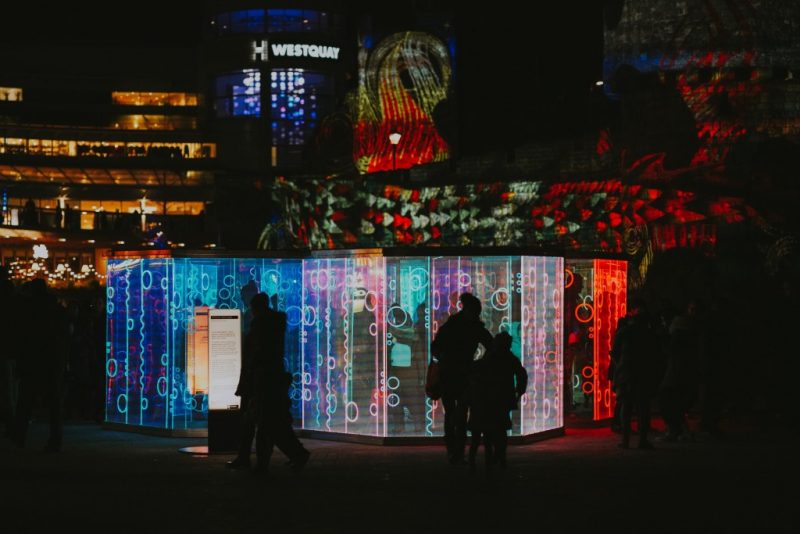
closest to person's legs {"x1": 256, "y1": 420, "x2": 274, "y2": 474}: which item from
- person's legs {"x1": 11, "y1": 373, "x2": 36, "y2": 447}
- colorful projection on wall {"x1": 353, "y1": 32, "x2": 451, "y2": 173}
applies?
person's legs {"x1": 11, "y1": 373, "x2": 36, "y2": 447}

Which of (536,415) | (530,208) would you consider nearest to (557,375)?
(536,415)

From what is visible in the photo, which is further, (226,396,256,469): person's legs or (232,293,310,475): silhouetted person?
(226,396,256,469): person's legs

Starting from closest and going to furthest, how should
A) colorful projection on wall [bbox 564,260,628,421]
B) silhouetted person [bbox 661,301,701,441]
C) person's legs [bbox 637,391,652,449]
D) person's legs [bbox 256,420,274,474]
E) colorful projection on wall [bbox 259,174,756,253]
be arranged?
person's legs [bbox 256,420,274,474], person's legs [bbox 637,391,652,449], silhouetted person [bbox 661,301,701,441], colorful projection on wall [bbox 564,260,628,421], colorful projection on wall [bbox 259,174,756,253]

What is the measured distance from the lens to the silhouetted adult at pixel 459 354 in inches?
624

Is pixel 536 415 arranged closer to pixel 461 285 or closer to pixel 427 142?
pixel 461 285

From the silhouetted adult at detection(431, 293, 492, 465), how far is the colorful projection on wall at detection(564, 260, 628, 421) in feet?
19.3

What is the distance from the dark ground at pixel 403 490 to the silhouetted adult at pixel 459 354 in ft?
1.55

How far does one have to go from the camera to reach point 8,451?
57.2ft

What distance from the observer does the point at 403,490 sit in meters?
13.8

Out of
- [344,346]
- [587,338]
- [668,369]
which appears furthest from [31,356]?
[587,338]

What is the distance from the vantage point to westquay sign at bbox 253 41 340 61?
105m

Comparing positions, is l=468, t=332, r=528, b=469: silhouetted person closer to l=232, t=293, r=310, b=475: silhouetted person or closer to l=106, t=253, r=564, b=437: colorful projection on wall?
l=232, t=293, r=310, b=475: silhouetted person

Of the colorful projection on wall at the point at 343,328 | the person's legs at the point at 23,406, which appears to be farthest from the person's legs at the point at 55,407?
the colorful projection on wall at the point at 343,328

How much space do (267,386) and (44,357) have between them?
327cm
